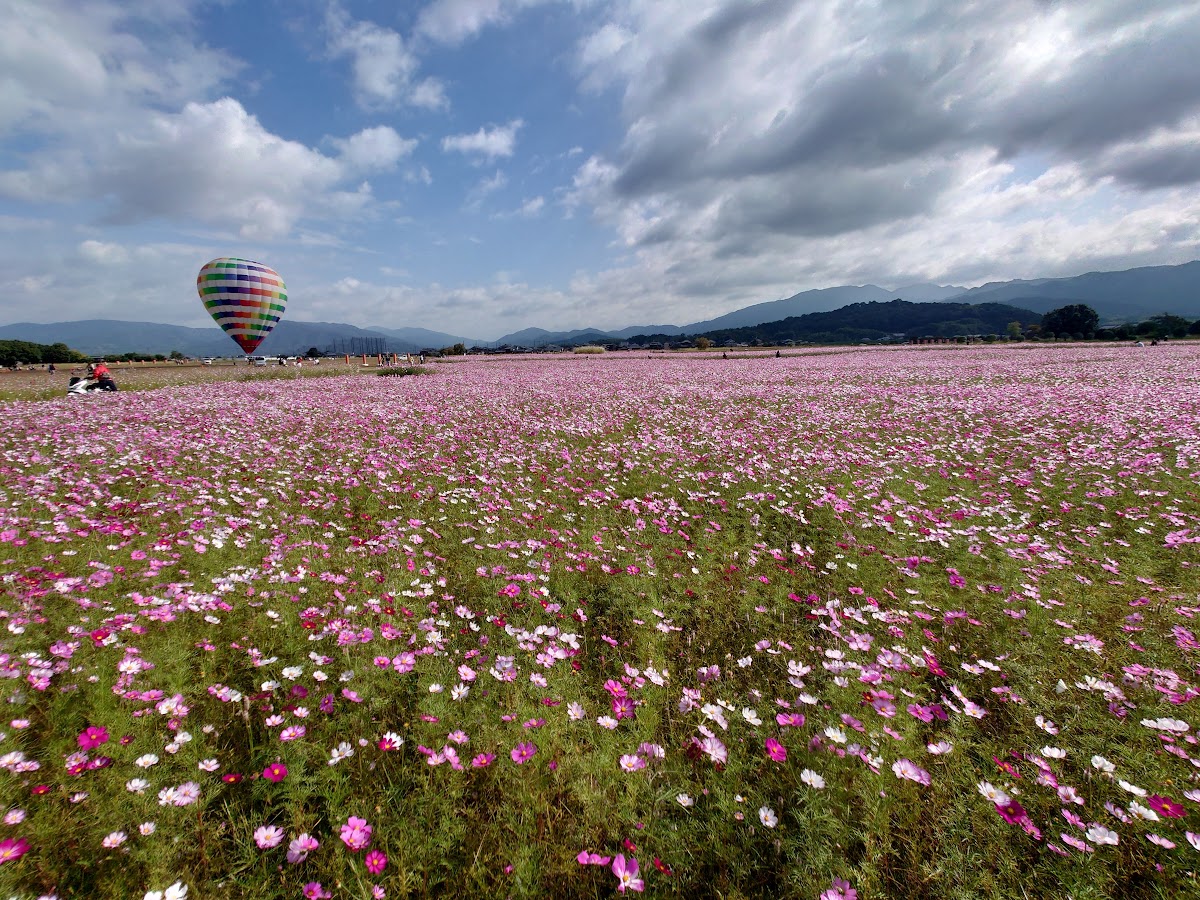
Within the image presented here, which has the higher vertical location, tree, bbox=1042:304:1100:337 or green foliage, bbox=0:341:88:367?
green foliage, bbox=0:341:88:367

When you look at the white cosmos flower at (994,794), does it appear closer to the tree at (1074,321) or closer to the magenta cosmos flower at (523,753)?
the magenta cosmos flower at (523,753)

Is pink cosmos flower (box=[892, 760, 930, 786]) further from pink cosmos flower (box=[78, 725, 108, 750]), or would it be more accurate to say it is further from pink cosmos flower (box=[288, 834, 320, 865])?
pink cosmos flower (box=[78, 725, 108, 750])

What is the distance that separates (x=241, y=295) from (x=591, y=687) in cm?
3973

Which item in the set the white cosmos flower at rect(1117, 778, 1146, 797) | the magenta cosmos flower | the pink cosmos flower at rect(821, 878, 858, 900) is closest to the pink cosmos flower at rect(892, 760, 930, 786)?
the pink cosmos flower at rect(821, 878, 858, 900)

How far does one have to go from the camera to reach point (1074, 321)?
288 ft

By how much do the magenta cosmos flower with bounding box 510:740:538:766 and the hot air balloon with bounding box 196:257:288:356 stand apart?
40.0 meters

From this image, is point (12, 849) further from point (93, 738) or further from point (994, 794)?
point (994, 794)

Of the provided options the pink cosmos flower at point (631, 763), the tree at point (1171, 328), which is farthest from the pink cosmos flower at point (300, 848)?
the tree at point (1171, 328)

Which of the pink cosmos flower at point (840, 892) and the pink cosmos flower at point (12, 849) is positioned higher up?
the pink cosmos flower at point (12, 849)

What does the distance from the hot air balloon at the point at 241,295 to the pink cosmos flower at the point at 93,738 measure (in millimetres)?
38579

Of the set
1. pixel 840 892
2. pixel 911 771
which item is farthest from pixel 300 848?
pixel 911 771

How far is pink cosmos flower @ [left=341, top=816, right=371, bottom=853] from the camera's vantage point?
7.70ft

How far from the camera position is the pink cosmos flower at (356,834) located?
235cm

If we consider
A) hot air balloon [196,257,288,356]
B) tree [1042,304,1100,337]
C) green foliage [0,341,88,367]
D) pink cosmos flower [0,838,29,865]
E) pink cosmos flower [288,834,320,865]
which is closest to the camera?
pink cosmos flower [0,838,29,865]
